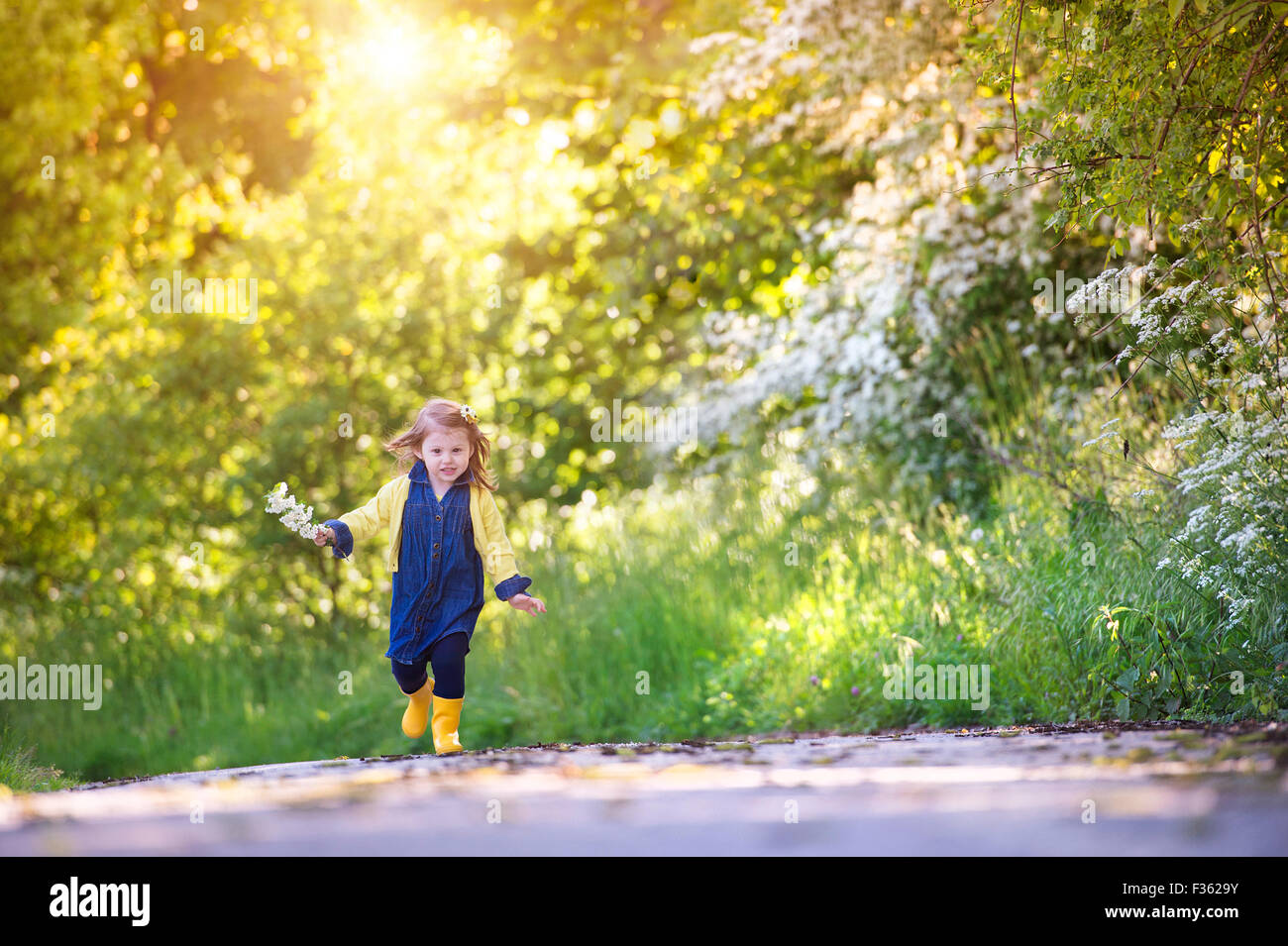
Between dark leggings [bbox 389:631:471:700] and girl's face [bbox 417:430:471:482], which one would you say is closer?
dark leggings [bbox 389:631:471:700]

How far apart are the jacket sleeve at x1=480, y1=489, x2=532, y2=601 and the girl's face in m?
0.16

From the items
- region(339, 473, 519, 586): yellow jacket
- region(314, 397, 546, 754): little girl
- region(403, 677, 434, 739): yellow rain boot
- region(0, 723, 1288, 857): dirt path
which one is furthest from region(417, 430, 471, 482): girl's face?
region(0, 723, 1288, 857): dirt path

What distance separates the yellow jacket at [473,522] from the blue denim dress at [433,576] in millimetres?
26

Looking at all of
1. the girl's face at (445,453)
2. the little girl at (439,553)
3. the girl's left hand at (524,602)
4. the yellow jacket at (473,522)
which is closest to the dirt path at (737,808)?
the girl's left hand at (524,602)

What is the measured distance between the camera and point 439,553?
Result: 4.55m

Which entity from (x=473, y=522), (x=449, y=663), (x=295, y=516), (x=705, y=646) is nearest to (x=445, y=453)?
(x=473, y=522)

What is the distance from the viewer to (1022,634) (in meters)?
5.38

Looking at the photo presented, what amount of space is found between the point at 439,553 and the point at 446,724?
627mm

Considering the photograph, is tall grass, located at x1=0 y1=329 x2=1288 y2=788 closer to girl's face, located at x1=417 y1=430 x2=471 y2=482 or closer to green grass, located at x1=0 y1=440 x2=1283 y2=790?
green grass, located at x1=0 y1=440 x2=1283 y2=790

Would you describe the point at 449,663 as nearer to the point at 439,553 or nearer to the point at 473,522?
the point at 439,553

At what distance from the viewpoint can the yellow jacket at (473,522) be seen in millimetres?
4582

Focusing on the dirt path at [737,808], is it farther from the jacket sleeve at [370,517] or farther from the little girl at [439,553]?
the jacket sleeve at [370,517]

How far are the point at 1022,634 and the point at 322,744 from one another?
4.67 metres

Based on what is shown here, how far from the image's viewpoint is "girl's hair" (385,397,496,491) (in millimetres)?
4609
